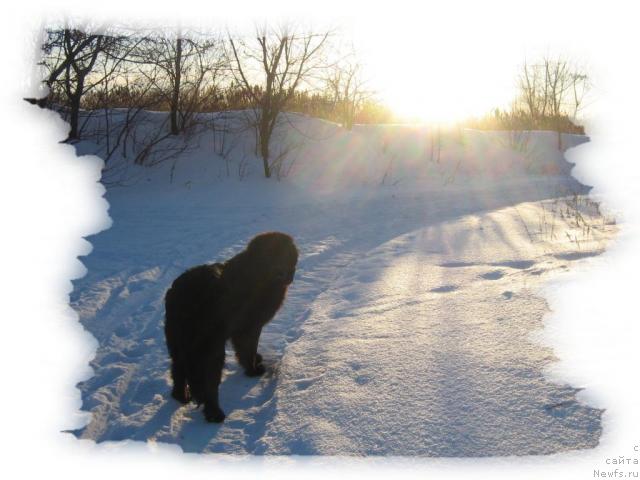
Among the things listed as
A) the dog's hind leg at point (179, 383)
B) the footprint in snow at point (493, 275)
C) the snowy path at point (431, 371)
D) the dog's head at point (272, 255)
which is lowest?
the dog's hind leg at point (179, 383)

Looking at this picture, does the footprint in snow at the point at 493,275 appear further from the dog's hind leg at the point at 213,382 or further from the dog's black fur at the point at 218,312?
the dog's hind leg at the point at 213,382

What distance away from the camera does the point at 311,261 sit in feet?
22.3

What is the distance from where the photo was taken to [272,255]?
361 cm

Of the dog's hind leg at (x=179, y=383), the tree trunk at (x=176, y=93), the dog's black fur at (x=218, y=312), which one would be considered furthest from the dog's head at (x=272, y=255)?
the tree trunk at (x=176, y=93)

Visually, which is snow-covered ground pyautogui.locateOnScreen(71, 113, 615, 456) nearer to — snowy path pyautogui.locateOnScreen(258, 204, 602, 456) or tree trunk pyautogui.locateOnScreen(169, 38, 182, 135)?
snowy path pyautogui.locateOnScreen(258, 204, 602, 456)

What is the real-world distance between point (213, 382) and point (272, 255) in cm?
94

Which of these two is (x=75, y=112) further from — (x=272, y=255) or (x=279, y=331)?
(x=272, y=255)

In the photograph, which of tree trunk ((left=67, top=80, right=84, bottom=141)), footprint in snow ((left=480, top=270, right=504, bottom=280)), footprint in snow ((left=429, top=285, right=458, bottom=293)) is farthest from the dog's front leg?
tree trunk ((left=67, top=80, right=84, bottom=141))

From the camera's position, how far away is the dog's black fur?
321 centimetres

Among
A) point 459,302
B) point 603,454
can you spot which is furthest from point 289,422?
point 459,302

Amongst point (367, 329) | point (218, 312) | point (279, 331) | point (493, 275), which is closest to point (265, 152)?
point (493, 275)

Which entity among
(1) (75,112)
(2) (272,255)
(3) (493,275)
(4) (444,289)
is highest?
(1) (75,112)

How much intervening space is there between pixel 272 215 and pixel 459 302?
623 cm

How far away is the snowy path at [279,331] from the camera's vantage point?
296 cm
